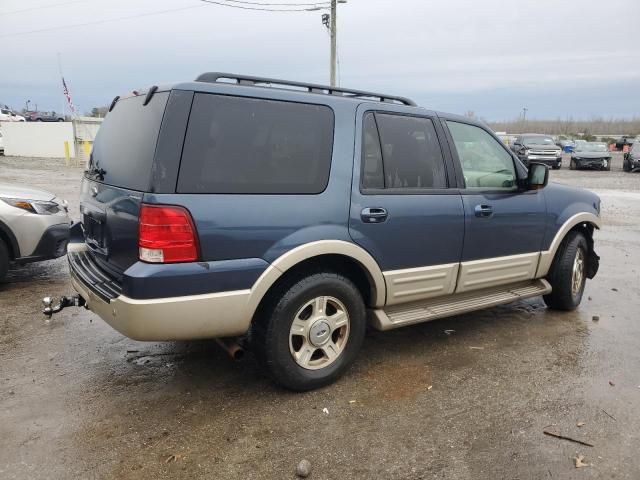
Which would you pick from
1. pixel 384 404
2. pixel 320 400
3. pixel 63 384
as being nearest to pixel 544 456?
pixel 384 404

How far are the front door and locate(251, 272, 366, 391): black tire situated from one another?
110cm

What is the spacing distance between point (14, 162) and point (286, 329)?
2588cm

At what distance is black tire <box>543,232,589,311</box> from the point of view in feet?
16.6

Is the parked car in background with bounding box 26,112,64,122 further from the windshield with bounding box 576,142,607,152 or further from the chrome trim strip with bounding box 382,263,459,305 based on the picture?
the chrome trim strip with bounding box 382,263,459,305

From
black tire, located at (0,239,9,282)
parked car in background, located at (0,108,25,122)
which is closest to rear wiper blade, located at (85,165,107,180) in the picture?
black tire, located at (0,239,9,282)

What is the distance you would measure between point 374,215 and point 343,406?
126cm

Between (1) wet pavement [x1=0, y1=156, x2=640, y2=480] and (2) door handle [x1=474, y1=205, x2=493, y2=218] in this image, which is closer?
(1) wet pavement [x1=0, y1=156, x2=640, y2=480]

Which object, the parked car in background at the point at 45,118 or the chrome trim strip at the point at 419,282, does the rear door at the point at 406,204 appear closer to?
the chrome trim strip at the point at 419,282

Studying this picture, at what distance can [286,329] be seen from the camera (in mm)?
3322

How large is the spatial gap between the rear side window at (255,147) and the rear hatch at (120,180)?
0.23 m

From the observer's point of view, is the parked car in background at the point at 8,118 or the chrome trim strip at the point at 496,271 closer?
the chrome trim strip at the point at 496,271

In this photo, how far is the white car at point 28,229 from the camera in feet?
17.9

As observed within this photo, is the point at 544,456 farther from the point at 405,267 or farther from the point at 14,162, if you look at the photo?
the point at 14,162

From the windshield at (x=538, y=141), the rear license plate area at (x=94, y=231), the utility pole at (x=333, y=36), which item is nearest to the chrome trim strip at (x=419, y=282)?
the rear license plate area at (x=94, y=231)
